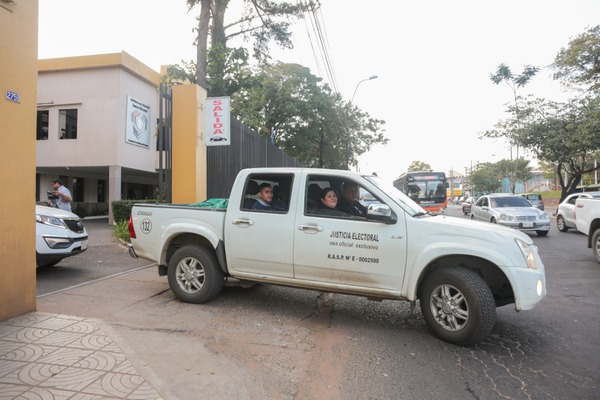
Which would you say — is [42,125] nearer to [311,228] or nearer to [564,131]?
[311,228]

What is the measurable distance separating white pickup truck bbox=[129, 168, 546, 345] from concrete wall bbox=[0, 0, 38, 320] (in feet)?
4.59

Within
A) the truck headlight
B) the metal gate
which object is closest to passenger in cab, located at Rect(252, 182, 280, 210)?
the truck headlight

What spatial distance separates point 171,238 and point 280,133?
2531cm

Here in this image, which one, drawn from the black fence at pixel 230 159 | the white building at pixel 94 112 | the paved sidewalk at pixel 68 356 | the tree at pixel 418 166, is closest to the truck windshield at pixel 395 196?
the paved sidewalk at pixel 68 356

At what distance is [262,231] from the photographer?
15.2ft

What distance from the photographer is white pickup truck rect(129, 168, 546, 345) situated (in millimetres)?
3750

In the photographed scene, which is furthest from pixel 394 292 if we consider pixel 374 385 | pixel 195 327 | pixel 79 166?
pixel 79 166

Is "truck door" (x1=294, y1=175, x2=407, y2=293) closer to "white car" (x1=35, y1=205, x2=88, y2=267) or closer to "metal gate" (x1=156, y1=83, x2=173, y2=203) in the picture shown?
"white car" (x1=35, y1=205, x2=88, y2=267)

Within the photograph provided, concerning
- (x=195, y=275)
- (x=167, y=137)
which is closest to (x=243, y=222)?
(x=195, y=275)

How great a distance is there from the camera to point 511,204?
47.0ft

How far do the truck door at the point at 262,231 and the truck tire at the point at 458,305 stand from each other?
1.58 m

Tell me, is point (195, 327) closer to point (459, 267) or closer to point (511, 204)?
point (459, 267)

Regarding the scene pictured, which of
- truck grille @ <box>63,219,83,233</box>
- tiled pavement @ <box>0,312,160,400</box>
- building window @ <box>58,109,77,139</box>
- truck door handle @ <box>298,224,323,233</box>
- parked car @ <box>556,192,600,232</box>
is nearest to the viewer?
tiled pavement @ <box>0,312,160,400</box>

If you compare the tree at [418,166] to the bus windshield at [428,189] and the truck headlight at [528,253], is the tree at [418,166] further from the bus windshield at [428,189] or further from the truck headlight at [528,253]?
the truck headlight at [528,253]
